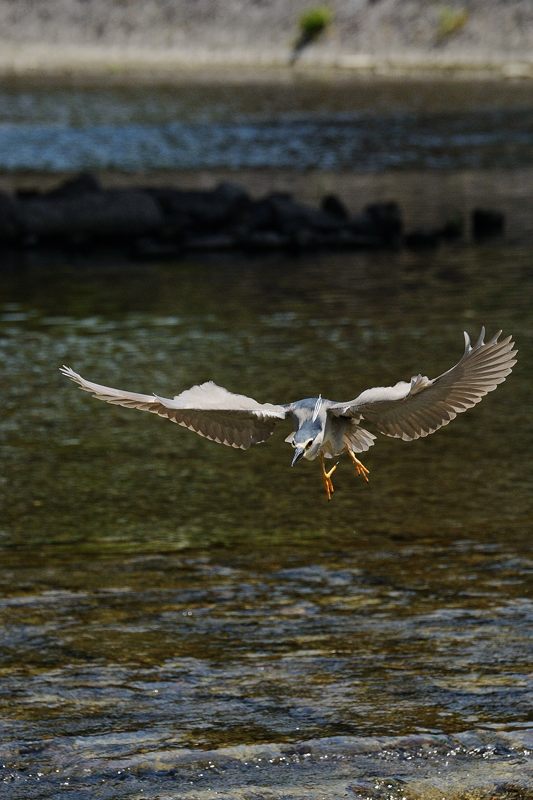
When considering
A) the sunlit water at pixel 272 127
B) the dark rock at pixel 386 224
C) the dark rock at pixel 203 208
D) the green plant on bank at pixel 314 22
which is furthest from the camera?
the green plant on bank at pixel 314 22

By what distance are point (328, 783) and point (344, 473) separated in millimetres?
6472

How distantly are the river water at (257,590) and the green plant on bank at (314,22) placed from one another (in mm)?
62878

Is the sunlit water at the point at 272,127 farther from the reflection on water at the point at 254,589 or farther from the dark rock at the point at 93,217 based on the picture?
the reflection on water at the point at 254,589

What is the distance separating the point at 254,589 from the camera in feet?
35.7

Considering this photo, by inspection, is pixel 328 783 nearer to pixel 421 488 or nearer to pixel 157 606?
pixel 157 606

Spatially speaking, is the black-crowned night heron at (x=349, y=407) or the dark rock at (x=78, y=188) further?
the dark rock at (x=78, y=188)

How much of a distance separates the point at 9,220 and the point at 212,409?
23340mm

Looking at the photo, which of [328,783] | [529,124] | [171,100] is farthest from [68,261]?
[171,100]

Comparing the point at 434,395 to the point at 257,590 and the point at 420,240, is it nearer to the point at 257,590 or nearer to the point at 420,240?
the point at 257,590

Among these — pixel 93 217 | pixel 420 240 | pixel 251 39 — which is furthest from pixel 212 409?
pixel 251 39

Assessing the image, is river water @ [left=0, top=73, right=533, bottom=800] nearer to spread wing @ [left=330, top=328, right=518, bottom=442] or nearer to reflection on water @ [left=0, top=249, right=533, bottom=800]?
reflection on water @ [left=0, top=249, right=533, bottom=800]

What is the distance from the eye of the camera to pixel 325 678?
30.8 ft

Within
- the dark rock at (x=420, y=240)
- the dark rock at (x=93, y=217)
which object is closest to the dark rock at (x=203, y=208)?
the dark rock at (x=93, y=217)

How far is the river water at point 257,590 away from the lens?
8.33 meters
